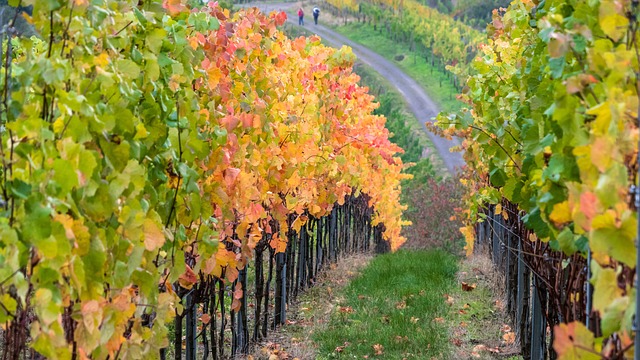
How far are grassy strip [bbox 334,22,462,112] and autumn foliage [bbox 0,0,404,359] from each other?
30895 mm

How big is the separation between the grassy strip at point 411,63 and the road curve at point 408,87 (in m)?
0.48

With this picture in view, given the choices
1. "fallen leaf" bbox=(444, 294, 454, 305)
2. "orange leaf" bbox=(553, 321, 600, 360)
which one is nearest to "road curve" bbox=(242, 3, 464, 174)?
"fallen leaf" bbox=(444, 294, 454, 305)

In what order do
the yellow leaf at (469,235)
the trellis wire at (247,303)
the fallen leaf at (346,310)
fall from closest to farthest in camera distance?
1. the trellis wire at (247,303)
2. the fallen leaf at (346,310)
3. the yellow leaf at (469,235)

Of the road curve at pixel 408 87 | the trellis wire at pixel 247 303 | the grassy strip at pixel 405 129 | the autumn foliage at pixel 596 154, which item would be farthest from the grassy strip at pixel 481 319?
the road curve at pixel 408 87

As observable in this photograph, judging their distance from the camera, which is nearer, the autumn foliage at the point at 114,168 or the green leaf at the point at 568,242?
the autumn foliage at the point at 114,168

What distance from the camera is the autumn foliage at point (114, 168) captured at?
7.13 ft

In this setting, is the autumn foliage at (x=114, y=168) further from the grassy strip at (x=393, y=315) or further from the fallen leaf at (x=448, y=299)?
the fallen leaf at (x=448, y=299)

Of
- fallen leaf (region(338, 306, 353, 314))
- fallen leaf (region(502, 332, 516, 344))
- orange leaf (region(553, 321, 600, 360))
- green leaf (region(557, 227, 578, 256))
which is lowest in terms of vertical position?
fallen leaf (region(502, 332, 516, 344))

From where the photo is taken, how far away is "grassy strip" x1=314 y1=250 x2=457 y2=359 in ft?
22.8

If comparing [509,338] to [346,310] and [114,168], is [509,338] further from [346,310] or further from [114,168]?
[114,168]

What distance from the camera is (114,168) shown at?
272 cm

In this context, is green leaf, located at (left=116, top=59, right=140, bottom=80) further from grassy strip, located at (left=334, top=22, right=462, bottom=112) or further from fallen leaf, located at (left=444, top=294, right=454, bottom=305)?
grassy strip, located at (left=334, top=22, right=462, bottom=112)

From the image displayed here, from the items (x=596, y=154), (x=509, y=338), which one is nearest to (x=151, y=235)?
(x=596, y=154)

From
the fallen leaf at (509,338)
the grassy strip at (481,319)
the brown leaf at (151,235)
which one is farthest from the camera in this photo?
the fallen leaf at (509,338)
